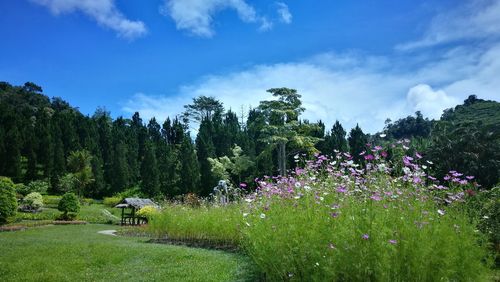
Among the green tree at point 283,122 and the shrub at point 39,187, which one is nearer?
the green tree at point 283,122

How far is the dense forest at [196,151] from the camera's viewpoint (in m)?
29.4

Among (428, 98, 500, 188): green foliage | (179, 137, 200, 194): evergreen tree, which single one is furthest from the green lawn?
(428, 98, 500, 188): green foliage

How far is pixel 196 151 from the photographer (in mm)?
42656

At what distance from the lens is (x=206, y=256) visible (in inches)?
315

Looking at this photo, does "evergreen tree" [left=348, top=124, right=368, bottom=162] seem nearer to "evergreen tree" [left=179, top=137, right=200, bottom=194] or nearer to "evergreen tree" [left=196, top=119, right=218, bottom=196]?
"evergreen tree" [left=196, top=119, right=218, bottom=196]

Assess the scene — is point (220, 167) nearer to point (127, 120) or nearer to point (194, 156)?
point (194, 156)

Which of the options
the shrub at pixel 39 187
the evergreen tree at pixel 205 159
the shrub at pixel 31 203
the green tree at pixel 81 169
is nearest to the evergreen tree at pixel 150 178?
the evergreen tree at pixel 205 159

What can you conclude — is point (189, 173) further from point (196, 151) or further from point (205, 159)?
point (196, 151)

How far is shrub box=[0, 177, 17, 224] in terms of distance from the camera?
18438mm

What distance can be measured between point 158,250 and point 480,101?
2691 inches

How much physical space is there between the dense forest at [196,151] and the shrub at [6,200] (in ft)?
54.6

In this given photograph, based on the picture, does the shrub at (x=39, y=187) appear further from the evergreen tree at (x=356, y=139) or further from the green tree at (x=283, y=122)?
the evergreen tree at (x=356, y=139)

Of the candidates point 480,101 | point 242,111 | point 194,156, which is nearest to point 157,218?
point 194,156

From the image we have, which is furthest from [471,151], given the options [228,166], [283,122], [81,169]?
[81,169]
